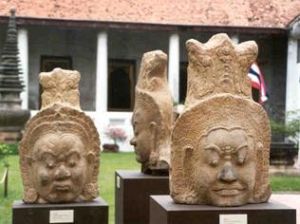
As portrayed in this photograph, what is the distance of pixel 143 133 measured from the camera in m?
9.19

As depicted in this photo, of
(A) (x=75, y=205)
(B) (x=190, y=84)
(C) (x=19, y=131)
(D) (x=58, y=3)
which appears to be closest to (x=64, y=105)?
(A) (x=75, y=205)

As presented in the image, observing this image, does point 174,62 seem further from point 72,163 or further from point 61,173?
point 61,173

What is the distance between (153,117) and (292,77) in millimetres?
16938

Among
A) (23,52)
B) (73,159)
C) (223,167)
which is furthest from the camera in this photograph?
(23,52)

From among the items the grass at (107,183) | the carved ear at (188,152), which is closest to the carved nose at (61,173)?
the carved ear at (188,152)

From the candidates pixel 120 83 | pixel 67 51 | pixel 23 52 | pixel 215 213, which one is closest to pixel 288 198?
pixel 215 213

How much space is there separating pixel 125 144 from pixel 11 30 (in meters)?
4.76

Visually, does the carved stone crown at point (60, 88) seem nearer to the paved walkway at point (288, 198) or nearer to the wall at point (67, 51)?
the paved walkway at point (288, 198)

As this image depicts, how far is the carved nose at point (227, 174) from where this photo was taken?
19.1 feet

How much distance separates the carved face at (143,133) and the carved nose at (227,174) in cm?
330

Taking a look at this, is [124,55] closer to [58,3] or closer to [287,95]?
[58,3]

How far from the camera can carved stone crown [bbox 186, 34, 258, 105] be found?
6000mm

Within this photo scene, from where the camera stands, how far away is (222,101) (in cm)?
593

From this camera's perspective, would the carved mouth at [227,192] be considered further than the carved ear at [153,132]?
No
